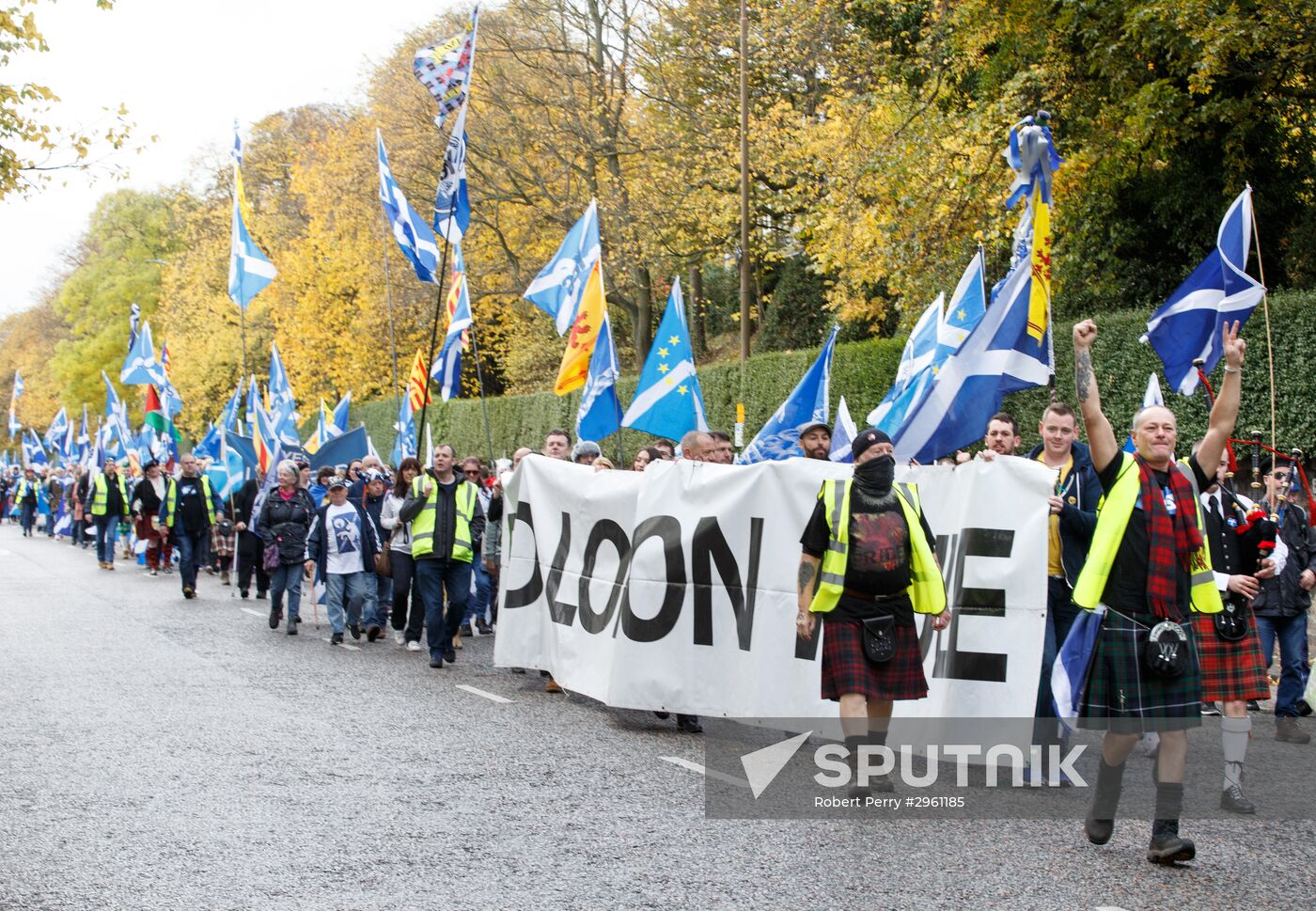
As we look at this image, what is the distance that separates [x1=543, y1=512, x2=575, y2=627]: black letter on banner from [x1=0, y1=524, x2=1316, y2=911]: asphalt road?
608mm

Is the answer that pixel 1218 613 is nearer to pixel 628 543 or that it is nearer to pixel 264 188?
pixel 628 543

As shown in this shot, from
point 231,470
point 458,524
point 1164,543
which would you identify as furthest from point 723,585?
point 231,470

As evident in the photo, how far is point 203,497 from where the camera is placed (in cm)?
2091

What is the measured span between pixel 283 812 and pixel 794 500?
344 centimetres

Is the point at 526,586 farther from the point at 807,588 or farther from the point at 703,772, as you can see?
the point at 807,588

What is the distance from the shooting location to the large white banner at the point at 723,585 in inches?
305

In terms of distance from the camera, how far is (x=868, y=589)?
6.90 m

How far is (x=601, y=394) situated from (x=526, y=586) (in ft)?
12.7

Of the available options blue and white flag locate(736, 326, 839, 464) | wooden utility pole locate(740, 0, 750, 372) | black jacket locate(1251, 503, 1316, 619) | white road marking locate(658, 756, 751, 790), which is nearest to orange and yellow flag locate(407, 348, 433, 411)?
wooden utility pole locate(740, 0, 750, 372)

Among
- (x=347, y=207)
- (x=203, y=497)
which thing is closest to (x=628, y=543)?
(x=203, y=497)

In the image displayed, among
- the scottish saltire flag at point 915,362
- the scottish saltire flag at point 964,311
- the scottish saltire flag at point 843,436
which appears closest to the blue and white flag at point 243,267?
the scottish saltire flag at point 843,436

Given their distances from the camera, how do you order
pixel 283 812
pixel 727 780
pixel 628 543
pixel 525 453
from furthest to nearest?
pixel 525 453, pixel 628 543, pixel 727 780, pixel 283 812

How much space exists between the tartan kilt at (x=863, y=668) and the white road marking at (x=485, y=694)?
3.87 meters

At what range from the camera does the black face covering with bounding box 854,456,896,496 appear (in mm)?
6992
